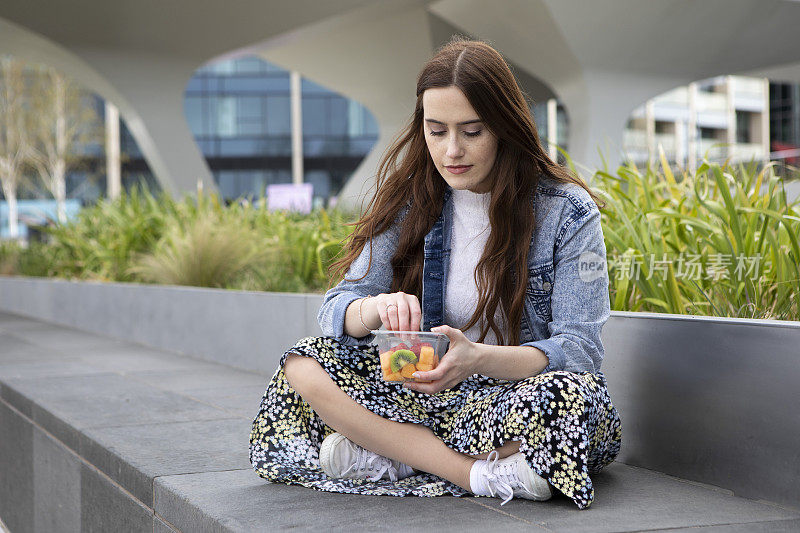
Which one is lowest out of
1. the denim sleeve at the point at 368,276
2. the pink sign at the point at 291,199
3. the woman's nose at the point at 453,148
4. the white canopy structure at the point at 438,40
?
the denim sleeve at the point at 368,276

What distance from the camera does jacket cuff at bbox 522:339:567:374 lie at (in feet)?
6.29

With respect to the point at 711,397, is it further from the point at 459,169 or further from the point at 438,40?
Result: the point at 438,40

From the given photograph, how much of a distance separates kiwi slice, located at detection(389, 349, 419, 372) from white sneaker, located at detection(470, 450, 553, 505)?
1.09 ft

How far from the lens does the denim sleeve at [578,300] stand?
194cm

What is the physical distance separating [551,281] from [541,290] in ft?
0.10

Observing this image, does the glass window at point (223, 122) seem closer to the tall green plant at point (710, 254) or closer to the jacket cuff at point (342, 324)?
the tall green plant at point (710, 254)

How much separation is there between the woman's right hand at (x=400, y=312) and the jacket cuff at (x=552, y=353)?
0.28 m

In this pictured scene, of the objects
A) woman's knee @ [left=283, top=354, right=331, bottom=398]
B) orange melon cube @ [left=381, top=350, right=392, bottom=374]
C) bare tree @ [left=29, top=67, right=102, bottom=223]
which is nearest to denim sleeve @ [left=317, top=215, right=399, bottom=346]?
woman's knee @ [left=283, top=354, right=331, bottom=398]

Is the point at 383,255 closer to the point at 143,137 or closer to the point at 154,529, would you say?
the point at 154,529

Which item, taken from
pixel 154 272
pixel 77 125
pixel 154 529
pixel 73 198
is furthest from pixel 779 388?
pixel 73 198

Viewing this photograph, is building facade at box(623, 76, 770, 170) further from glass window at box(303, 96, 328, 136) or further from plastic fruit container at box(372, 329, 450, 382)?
plastic fruit container at box(372, 329, 450, 382)

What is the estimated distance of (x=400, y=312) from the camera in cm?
184

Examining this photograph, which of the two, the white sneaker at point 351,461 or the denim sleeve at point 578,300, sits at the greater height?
the denim sleeve at point 578,300

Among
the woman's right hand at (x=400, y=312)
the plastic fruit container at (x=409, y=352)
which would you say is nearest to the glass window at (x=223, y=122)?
the woman's right hand at (x=400, y=312)
